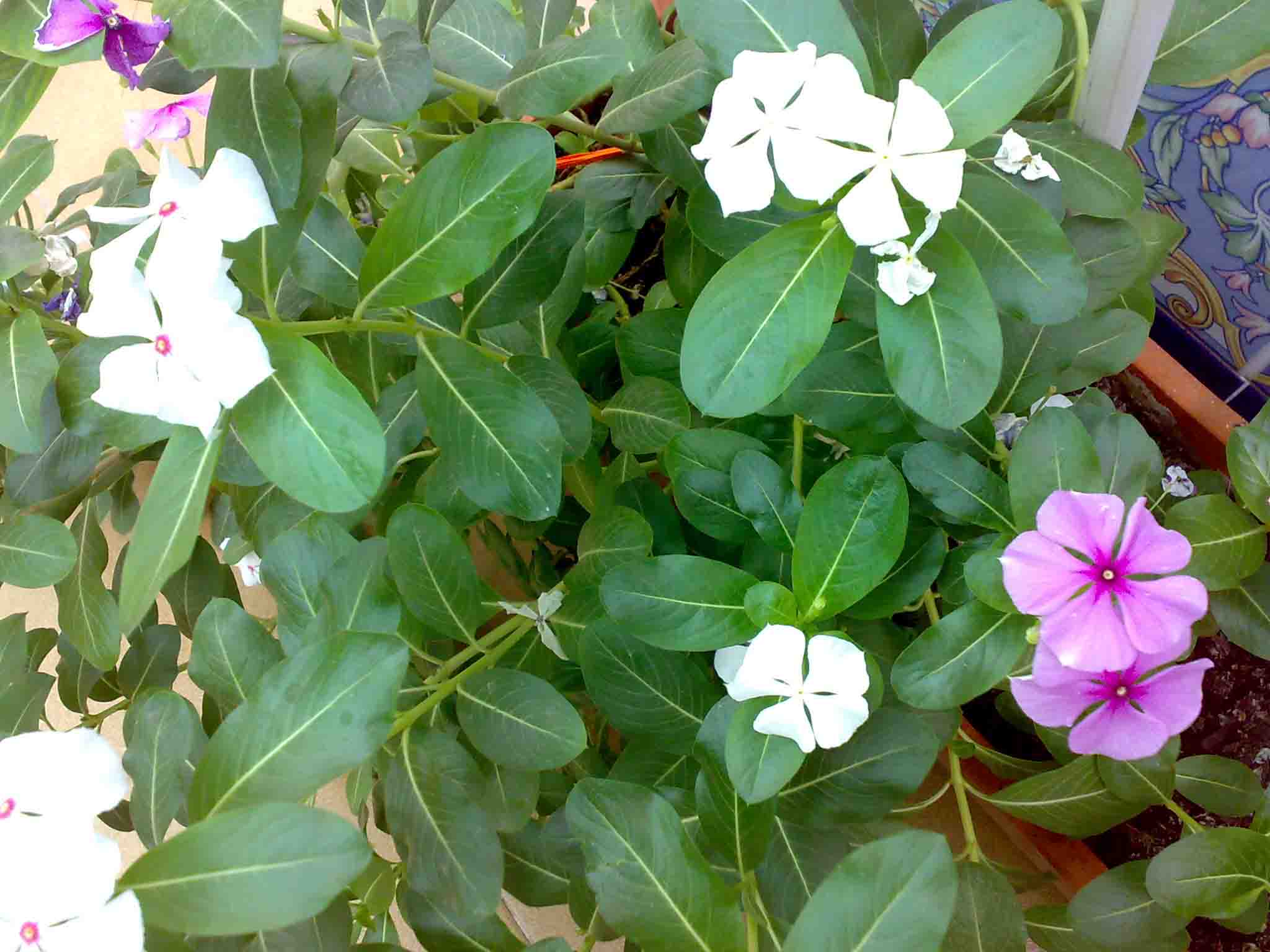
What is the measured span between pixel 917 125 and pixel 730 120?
99 mm

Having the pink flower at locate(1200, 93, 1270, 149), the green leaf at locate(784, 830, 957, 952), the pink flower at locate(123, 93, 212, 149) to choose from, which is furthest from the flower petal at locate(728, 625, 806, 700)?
the pink flower at locate(1200, 93, 1270, 149)

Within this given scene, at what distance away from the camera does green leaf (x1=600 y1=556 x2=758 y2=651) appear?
0.61m

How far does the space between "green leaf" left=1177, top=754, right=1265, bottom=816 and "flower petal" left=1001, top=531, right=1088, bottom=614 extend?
365mm

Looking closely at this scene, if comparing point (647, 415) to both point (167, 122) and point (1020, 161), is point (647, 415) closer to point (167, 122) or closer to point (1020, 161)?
point (1020, 161)

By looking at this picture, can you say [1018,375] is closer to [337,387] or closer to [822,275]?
[822,275]

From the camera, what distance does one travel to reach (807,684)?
21.9 inches

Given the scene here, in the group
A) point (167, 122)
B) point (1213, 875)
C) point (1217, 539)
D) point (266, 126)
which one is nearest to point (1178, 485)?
point (1217, 539)

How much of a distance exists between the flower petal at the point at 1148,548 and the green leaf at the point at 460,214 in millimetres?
388

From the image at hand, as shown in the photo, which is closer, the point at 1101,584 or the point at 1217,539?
the point at 1101,584

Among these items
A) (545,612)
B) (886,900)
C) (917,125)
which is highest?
(917,125)

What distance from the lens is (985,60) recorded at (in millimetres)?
532

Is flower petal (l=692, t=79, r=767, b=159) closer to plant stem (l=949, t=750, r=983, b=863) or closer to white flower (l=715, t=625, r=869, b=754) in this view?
white flower (l=715, t=625, r=869, b=754)

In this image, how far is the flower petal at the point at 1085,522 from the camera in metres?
0.51

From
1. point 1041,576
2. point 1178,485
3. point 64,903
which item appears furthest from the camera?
point 1178,485
